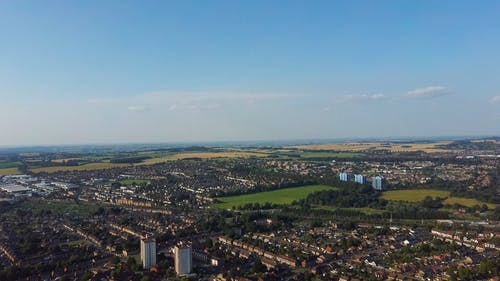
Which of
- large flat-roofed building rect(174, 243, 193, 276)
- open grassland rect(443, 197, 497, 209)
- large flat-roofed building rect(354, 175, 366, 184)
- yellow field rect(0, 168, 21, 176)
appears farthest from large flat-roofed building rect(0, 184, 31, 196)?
open grassland rect(443, 197, 497, 209)

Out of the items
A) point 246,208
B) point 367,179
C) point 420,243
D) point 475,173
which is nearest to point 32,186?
point 246,208

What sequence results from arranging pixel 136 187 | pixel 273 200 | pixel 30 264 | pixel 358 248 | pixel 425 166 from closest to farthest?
pixel 30 264
pixel 358 248
pixel 273 200
pixel 136 187
pixel 425 166

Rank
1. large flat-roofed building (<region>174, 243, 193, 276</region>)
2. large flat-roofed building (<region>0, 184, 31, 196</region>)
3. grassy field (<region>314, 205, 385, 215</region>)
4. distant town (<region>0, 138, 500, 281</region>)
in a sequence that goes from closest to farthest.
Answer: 1. large flat-roofed building (<region>174, 243, 193, 276</region>)
2. distant town (<region>0, 138, 500, 281</region>)
3. grassy field (<region>314, 205, 385, 215</region>)
4. large flat-roofed building (<region>0, 184, 31, 196</region>)

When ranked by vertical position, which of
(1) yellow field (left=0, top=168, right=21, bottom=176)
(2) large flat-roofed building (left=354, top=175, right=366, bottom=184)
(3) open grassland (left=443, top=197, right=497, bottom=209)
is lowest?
(3) open grassland (left=443, top=197, right=497, bottom=209)

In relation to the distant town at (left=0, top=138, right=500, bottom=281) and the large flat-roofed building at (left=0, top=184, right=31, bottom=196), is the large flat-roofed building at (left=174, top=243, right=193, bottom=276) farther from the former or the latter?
the large flat-roofed building at (left=0, top=184, right=31, bottom=196)

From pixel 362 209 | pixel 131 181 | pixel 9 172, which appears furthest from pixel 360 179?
pixel 9 172

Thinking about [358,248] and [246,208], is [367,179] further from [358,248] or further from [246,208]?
[358,248]

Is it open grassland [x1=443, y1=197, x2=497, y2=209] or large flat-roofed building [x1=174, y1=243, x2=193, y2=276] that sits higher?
large flat-roofed building [x1=174, y1=243, x2=193, y2=276]
